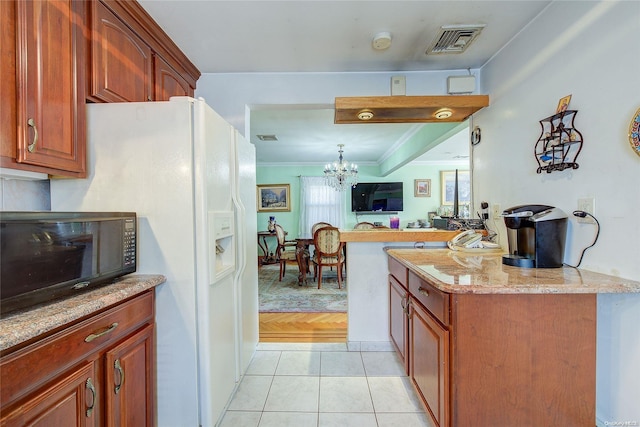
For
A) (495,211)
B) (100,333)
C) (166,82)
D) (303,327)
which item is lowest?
(303,327)

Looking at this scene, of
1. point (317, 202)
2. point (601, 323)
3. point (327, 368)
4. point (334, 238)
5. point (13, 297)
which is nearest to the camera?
point (13, 297)

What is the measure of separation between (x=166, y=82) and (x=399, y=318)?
2.28 metres

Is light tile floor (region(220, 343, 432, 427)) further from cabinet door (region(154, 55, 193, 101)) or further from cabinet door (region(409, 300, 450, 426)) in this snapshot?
cabinet door (region(154, 55, 193, 101))

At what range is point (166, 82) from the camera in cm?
192

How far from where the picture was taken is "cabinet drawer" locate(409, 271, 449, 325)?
3.92ft

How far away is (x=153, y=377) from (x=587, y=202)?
7.37ft

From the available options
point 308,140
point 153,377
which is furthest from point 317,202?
point 153,377

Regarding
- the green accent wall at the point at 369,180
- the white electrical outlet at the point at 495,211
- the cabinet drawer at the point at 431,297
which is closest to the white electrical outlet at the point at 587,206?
the white electrical outlet at the point at 495,211

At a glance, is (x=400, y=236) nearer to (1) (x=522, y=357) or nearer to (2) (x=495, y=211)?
(2) (x=495, y=211)

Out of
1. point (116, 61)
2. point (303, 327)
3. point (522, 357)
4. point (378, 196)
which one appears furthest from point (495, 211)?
point (378, 196)

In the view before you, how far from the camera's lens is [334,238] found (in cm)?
417

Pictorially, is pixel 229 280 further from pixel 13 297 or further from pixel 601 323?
pixel 601 323

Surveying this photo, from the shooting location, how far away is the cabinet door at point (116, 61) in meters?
1.36

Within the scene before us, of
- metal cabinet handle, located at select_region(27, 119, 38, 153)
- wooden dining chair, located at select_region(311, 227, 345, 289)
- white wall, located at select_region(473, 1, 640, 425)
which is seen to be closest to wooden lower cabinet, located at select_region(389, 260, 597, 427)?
white wall, located at select_region(473, 1, 640, 425)
